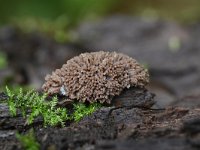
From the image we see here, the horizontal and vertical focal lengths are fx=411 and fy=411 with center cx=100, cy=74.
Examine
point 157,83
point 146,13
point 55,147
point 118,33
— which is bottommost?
point 55,147

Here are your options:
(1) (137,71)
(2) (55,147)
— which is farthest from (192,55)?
(2) (55,147)

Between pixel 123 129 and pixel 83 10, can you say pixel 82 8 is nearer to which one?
pixel 83 10

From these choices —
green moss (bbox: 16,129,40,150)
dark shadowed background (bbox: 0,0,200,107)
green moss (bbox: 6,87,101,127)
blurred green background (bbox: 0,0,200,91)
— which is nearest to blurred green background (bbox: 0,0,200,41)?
blurred green background (bbox: 0,0,200,91)

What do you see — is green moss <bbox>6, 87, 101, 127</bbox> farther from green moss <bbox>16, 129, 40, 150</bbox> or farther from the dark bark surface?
green moss <bbox>16, 129, 40, 150</bbox>

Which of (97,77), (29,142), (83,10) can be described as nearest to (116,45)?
(83,10)

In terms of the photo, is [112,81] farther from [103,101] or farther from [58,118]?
[58,118]

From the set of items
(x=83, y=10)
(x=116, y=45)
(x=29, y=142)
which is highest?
(x=83, y=10)

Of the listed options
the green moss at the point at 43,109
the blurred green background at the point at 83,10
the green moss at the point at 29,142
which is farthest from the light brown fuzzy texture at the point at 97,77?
the blurred green background at the point at 83,10

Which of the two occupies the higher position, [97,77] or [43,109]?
[97,77]

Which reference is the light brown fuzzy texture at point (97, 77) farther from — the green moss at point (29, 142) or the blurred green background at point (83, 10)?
the blurred green background at point (83, 10)
